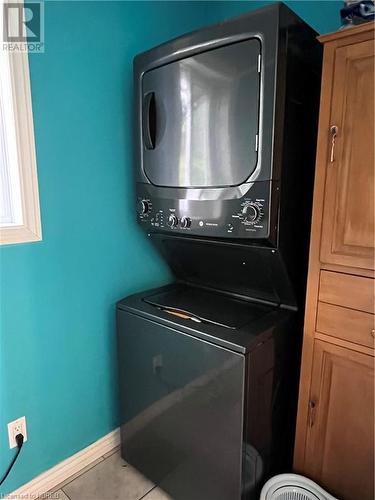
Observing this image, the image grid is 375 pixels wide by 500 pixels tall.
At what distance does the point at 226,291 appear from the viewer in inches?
63.4

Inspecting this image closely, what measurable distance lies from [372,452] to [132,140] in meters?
1.53

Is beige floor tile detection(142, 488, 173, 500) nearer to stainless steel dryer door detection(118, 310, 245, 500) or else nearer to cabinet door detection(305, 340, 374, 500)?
stainless steel dryer door detection(118, 310, 245, 500)

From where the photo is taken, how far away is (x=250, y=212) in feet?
3.89

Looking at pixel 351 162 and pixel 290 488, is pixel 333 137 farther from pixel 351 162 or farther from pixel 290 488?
pixel 290 488

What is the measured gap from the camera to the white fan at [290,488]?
4.21 feet

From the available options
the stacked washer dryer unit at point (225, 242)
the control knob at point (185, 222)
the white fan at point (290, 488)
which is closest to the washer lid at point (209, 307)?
the stacked washer dryer unit at point (225, 242)

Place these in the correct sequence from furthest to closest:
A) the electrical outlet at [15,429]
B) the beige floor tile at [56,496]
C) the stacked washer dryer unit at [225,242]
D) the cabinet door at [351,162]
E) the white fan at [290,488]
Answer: the beige floor tile at [56,496], the electrical outlet at [15,429], the white fan at [290,488], the stacked washer dryer unit at [225,242], the cabinet door at [351,162]

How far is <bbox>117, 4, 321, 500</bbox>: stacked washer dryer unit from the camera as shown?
114 centimetres

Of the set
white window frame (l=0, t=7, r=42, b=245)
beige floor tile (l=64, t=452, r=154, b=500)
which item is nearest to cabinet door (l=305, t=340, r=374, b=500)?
beige floor tile (l=64, t=452, r=154, b=500)

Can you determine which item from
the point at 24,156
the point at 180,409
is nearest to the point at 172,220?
the point at 24,156

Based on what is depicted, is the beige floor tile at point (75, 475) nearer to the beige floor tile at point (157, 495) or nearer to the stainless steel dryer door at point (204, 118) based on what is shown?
the beige floor tile at point (157, 495)

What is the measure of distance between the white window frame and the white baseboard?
1029 millimetres

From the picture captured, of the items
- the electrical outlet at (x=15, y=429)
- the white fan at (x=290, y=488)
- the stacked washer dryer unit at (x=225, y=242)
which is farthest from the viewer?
the electrical outlet at (x=15, y=429)

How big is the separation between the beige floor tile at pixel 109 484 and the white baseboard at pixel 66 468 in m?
0.04
